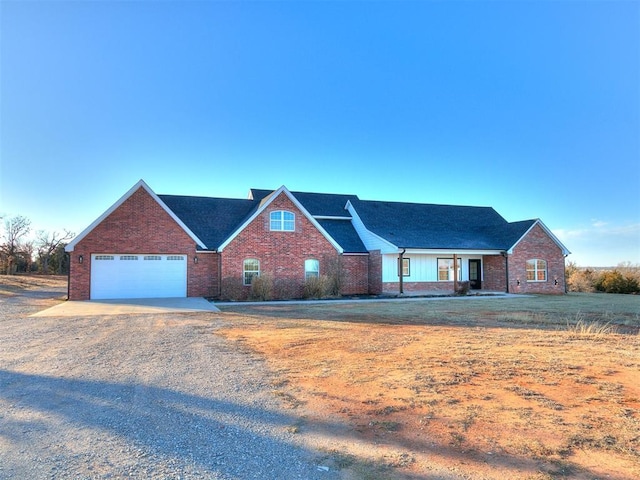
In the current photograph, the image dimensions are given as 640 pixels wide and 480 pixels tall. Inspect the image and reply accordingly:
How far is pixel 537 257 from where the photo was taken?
27.1 meters

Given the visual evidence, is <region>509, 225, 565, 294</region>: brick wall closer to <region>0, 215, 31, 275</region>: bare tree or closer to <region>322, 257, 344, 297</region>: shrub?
<region>322, 257, 344, 297</region>: shrub

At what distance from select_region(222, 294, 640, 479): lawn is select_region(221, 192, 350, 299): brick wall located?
36.2 feet

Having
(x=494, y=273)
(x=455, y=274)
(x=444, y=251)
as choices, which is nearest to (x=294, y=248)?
(x=444, y=251)

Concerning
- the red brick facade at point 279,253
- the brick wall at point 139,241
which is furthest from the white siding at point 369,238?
the brick wall at point 139,241

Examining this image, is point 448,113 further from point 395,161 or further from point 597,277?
point 597,277

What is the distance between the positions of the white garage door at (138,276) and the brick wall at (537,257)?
67.6 feet

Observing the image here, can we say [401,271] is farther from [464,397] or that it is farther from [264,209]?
[464,397]

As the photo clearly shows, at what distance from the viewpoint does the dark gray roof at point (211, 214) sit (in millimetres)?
23219

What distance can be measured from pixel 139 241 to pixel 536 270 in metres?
25.0

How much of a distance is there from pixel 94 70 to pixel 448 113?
17876 millimetres

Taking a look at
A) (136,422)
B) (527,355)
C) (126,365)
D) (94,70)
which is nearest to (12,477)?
(136,422)

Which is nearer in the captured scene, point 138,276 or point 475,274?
point 138,276

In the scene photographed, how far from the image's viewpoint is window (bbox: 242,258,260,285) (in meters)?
22.0

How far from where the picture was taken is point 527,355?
25.6 feet
